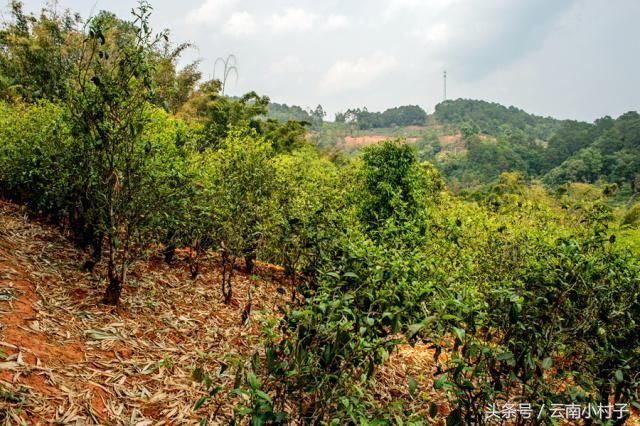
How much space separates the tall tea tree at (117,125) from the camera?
432cm

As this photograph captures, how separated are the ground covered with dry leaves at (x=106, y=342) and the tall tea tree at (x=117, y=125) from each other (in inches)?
24.1

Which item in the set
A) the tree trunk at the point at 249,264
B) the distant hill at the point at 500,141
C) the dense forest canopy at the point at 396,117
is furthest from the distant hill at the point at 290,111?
the tree trunk at the point at 249,264

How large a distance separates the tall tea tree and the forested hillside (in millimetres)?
32

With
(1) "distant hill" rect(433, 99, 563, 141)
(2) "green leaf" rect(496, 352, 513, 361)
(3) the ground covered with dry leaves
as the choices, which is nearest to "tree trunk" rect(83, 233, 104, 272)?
(3) the ground covered with dry leaves

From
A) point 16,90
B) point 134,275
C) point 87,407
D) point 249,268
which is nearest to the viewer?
point 87,407

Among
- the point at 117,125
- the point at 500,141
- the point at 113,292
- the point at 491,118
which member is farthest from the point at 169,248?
the point at 491,118

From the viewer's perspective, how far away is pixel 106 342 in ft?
13.7

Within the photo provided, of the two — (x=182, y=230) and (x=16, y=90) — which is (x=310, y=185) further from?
(x=16, y=90)

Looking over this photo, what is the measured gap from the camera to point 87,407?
3.19 meters

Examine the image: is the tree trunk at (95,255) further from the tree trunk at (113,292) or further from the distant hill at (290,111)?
the distant hill at (290,111)

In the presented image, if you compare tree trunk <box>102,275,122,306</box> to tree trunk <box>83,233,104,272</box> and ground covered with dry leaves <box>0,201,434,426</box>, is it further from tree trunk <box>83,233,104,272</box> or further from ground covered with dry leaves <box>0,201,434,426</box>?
tree trunk <box>83,233,104,272</box>

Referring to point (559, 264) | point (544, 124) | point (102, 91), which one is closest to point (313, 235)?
point (559, 264)

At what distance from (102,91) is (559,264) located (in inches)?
184

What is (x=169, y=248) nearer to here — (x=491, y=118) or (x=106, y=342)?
(x=106, y=342)
